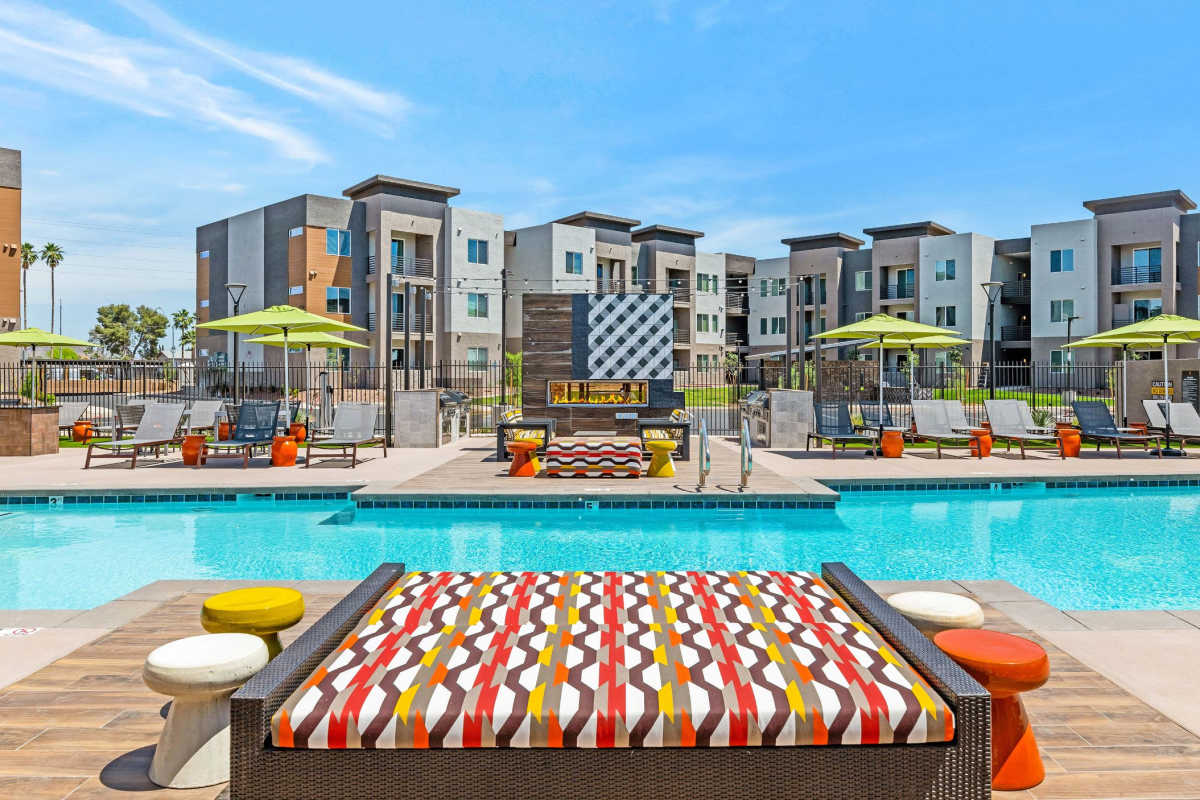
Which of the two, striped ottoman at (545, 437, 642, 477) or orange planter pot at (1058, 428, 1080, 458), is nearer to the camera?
striped ottoman at (545, 437, 642, 477)

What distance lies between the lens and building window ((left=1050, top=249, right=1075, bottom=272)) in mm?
39594

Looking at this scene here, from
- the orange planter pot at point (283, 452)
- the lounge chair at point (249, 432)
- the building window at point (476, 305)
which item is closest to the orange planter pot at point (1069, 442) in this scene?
the orange planter pot at point (283, 452)

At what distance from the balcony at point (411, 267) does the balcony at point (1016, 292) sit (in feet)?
103

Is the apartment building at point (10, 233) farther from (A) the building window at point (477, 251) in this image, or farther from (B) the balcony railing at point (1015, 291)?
(B) the balcony railing at point (1015, 291)

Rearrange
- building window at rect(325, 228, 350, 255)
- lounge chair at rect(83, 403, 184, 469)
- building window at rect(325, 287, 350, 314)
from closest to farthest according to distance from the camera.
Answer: lounge chair at rect(83, 403, 184, 469), building window at rect(325, 228, 350, 255), building window at rect(325, 287, 350, 314)

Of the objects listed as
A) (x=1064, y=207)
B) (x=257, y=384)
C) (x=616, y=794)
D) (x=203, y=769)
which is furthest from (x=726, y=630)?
(x=1064, y=207)

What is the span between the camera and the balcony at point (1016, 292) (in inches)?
1690

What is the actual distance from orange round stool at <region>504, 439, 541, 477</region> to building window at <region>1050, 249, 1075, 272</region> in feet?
127

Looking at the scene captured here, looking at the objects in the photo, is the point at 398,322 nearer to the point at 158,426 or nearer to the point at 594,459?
the point at 158,426

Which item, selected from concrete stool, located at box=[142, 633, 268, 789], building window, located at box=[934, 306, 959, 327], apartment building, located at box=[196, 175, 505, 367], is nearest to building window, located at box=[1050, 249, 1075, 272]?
building window, located at box=[934, 306, 959, 327]

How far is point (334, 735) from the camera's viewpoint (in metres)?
2.01

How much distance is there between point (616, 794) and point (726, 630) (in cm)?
82

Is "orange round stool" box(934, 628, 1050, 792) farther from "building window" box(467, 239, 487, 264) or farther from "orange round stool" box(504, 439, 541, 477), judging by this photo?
"building window" box(467, 239, 487, 264)

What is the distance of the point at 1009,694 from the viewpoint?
96.6 inches
